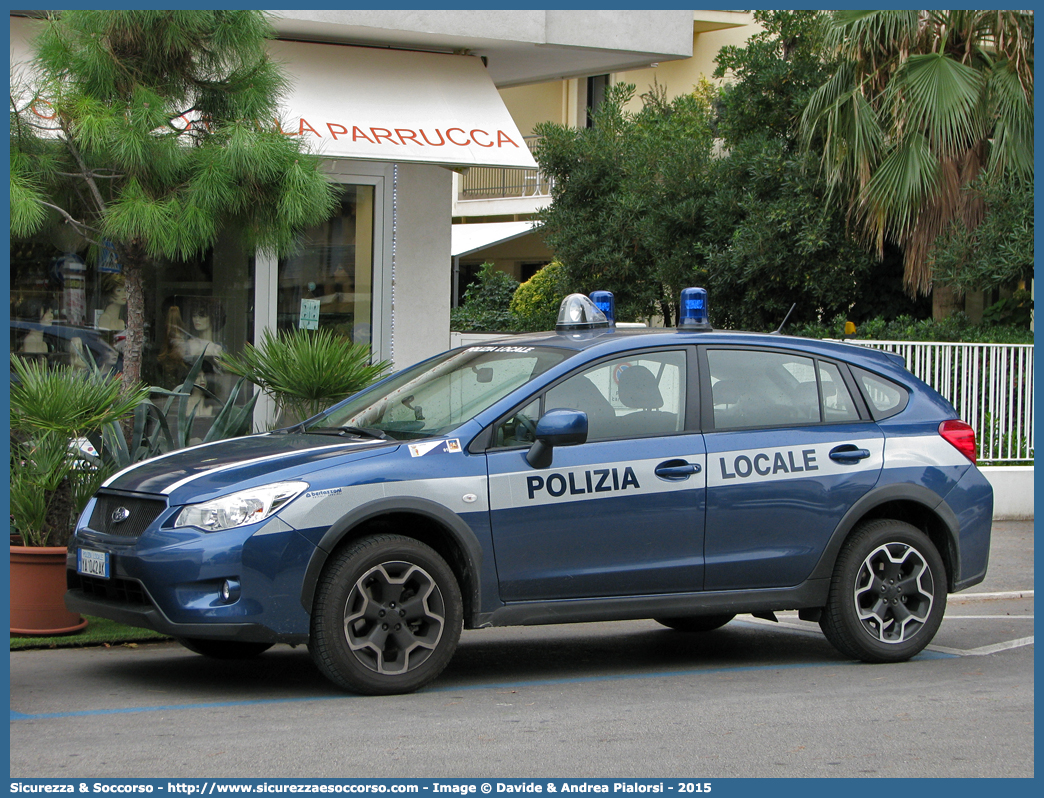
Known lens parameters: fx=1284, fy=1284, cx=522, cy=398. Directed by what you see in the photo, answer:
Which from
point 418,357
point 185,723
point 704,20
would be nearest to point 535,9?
point 418,357

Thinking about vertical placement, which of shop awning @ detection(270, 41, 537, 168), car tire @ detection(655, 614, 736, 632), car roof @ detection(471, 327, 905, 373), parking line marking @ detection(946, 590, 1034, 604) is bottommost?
parking line marking @ detection(946, 590, 1034, 604)

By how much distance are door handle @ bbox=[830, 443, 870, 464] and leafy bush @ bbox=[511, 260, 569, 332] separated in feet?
35.6

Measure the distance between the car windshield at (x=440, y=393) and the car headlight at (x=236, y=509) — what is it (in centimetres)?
84

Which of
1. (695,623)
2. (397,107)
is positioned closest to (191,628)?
(695,623)

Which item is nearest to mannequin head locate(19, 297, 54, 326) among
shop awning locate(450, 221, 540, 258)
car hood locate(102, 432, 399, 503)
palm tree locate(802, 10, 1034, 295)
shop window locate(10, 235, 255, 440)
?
shop window locate(10, 235, 255, 440)

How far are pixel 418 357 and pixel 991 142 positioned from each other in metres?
6.67

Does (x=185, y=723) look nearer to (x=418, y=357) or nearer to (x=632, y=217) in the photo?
(x=418, y=357)

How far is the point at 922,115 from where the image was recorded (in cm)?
1390

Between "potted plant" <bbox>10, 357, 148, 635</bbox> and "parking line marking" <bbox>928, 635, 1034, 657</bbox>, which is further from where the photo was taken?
"parking line marking" <bbox>928, 635, 1034, 657</bbox>

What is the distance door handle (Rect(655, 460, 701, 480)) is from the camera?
21.0ft

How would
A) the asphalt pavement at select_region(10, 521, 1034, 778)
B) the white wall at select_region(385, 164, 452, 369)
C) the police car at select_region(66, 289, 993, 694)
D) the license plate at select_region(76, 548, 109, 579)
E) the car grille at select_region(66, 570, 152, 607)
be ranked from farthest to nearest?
the white wall at select_region(385, 164, 452, 369), the license plate at select_region(76, 548, 109, 579), the car grille at select_region(66, 570, 152, 607), the police car at select_region(66, 289, 993, 694), the asphalt pavement at select_region(10, 521, 1034, 778)

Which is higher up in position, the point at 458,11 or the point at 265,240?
the point at 458,11

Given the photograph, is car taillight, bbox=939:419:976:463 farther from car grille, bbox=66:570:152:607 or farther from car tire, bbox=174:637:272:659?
car grille, bbox=66:570:152:607

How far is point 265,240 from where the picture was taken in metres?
8.63
